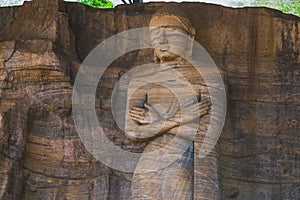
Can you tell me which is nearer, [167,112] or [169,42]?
[167,112]

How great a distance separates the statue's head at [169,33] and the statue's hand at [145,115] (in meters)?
0.73

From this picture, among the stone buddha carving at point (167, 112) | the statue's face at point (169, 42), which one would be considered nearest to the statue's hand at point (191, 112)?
the stone buddha carving at point (167, 112)

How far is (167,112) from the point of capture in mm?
11773

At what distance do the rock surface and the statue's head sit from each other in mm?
609

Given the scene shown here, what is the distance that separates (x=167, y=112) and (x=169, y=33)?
100cm

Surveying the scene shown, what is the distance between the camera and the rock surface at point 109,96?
12.1 meters

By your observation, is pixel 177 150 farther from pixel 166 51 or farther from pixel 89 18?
pixel 89 18

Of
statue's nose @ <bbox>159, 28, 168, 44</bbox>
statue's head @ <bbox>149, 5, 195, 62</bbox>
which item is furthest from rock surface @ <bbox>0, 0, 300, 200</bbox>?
statue's nose @ <bbox>159, 28, 168, 44</bbox>

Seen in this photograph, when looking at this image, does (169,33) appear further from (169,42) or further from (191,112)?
(191,112)

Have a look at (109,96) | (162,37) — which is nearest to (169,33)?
(162,37)

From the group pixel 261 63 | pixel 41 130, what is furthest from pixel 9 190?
pixel 261 63

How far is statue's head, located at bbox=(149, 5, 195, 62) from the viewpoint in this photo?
1194 centimetres

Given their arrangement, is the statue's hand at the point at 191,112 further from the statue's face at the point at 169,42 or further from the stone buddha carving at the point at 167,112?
the statue's face at the point at 169,42

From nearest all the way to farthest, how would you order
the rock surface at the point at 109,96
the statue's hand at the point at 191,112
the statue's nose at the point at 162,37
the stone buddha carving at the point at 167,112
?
1. the stone buddha carving at the point at 167,112
2. the statue's hand at the point at 191,112
3. the statue's nose at the point at 162,37
4. the rock surface at the point at 109,96
